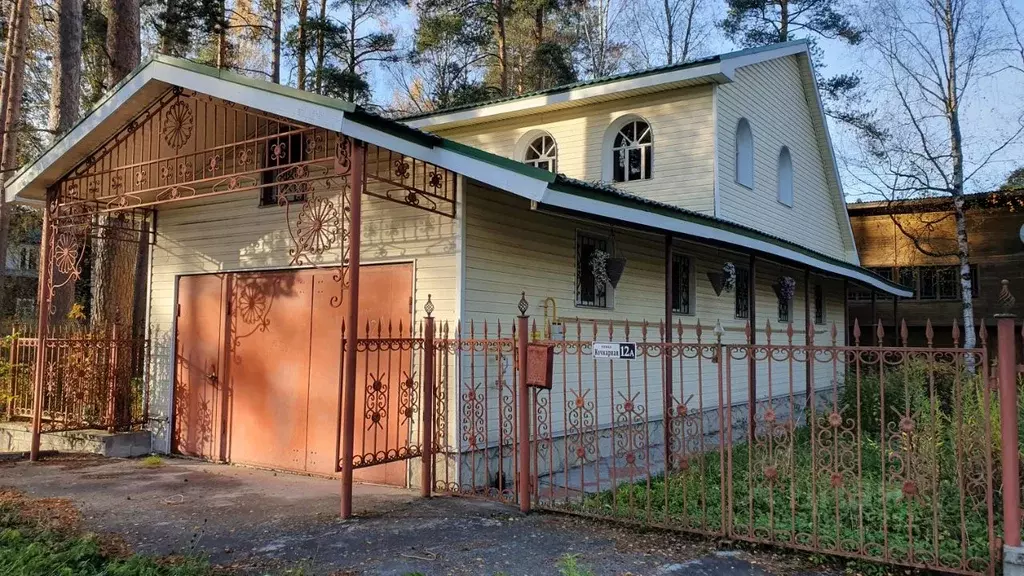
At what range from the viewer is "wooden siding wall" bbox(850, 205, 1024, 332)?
21.6 metres

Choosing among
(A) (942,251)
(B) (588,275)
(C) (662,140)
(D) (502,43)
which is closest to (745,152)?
(C) (662,140)

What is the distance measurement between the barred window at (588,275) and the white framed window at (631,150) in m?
3.69

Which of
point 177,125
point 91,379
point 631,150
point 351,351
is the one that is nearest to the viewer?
point 351,351

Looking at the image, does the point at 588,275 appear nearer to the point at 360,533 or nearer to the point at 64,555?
the point at 360,533

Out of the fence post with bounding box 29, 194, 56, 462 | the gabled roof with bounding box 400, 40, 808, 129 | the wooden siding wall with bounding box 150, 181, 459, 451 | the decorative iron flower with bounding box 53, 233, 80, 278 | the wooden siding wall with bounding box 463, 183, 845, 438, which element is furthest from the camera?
the gabled roof with bounding box 400, 40, 808, 129

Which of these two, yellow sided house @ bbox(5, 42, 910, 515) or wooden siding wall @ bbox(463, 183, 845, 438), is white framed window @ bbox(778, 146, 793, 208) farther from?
wooden siding wall @ bbox(463, 183, 845, 438)

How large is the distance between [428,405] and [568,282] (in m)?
2.79

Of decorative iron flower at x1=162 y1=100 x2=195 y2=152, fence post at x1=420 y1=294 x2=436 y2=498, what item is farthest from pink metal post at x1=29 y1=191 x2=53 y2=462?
fence post at x1=420 y1=294 x2=436 y2=498

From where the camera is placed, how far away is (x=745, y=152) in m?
13.8

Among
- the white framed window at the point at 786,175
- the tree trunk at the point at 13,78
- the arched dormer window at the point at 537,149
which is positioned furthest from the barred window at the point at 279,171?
the white framed window at the point at 786,175

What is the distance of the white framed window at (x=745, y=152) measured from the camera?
44.9 ft

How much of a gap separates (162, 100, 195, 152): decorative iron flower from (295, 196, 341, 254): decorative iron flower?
1669 millimetres

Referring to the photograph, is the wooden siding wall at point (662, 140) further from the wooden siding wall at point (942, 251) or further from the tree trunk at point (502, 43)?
the wooden siding wall at point (942, 251)

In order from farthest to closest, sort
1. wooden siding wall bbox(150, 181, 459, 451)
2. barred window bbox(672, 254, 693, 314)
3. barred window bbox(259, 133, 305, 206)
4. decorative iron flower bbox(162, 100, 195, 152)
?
barred window bbox(672, 254, 693, 314) → barred window bbox(259, 133, 305, 206) → decorative iron flower bbox(162, 100, 195, 152) → wooden siding wall bbox(150, 181, 459, 451)
